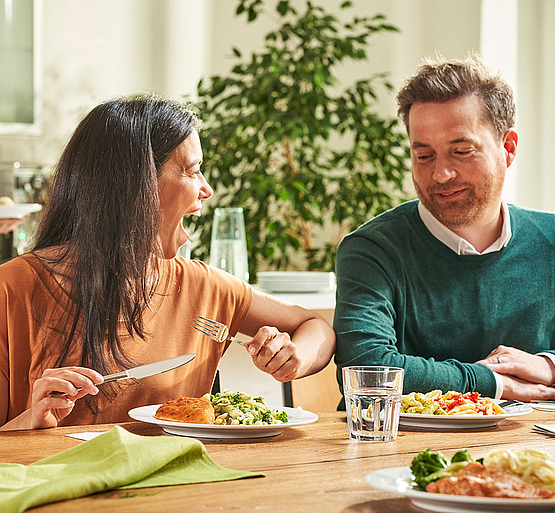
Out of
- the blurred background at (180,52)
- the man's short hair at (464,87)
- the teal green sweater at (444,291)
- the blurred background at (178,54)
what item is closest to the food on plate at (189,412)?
the teal green sweater at (444,291)

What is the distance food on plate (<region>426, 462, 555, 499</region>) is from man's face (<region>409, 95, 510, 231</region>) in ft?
3.80

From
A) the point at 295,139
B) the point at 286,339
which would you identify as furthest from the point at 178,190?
the point at 295,139

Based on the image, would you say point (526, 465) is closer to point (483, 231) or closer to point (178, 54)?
point (483, 231)

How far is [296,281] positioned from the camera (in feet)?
8.58

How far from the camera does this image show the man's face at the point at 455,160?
71.5 inches

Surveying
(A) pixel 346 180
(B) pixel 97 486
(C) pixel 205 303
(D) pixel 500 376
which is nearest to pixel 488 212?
(D) pixel 500 376

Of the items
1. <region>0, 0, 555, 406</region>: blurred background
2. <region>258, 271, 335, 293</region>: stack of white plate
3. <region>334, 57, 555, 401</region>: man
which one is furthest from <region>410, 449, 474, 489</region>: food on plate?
<region>0, 0, 555, 406</region>: blurred background

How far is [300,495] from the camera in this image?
2.72ft

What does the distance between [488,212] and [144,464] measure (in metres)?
1.29

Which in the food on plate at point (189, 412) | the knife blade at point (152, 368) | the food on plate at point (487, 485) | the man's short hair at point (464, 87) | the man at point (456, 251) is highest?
the man's short hair at point (464, 87)

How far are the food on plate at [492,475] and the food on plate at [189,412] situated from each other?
1.41 feet

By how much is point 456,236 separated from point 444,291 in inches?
5.7

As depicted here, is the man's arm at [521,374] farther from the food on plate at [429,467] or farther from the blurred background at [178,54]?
the blurred background at [178,54]

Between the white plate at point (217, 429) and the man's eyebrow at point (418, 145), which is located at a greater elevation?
the man's eyebrow at point (418, 145)
